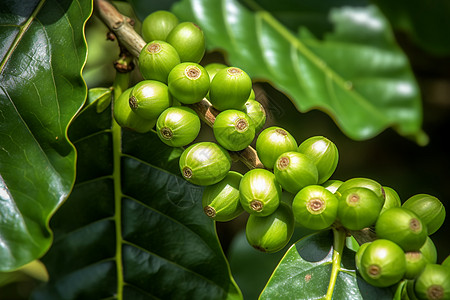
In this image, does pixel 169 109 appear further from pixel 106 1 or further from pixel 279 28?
pixel 279 28

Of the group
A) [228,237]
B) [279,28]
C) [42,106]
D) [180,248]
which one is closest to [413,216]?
[180,248]

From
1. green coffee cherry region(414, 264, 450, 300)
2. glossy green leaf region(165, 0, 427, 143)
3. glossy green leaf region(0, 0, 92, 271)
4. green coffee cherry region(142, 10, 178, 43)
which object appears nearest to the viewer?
green coffee cherry region(414, 264, 450, 300)

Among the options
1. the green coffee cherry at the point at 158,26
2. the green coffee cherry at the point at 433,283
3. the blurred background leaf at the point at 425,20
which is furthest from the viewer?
the blurred background leaf at the point at 425,20

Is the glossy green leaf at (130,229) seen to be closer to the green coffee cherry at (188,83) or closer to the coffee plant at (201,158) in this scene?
the coffee plant at (201,158)

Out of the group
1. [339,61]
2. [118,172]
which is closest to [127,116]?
[118,172]

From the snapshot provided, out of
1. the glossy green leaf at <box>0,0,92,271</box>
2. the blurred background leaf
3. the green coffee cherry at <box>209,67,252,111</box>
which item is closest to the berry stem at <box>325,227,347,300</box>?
the green coffee cherry at <box>209,67,252,111</box>

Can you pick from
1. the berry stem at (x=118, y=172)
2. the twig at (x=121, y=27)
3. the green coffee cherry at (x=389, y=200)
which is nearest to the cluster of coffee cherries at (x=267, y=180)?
the green coffee cherry at (x=389, y=200)

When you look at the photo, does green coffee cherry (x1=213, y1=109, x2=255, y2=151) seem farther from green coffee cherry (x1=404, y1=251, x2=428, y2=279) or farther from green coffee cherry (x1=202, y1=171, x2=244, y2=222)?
green coffee cherry (x1=404, y1=251, x2=428, y2=279)
